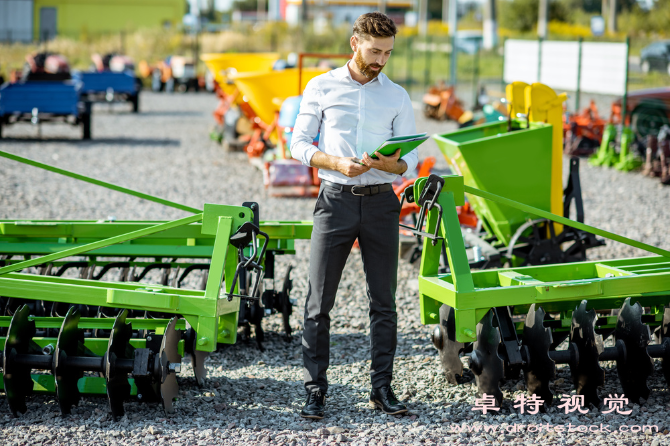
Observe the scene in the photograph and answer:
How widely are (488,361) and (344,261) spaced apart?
2.89 ft

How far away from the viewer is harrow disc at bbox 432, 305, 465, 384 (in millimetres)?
4137

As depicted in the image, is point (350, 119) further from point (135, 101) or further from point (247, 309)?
point (135, 101)

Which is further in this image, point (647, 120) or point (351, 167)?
point (647, 120)

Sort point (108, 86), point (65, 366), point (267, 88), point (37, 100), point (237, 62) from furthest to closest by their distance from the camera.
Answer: point (108, 86) < point (237, 62) < point (37, 100) < point (267, 88) < point (65, 366)

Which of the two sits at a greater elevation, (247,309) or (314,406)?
(247,309)

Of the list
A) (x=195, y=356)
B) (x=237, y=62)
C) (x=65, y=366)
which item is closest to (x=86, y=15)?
(x=237, y=62)

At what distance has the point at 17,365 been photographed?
3.68m

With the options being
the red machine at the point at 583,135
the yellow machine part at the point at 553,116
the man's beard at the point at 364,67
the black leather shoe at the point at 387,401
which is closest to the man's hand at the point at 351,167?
the man's beard at the point at 364,67

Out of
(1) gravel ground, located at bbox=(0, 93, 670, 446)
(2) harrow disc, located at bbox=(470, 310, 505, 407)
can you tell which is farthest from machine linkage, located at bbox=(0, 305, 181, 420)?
(2) harrow disc, located at bbox=(470, 310, 505, 407)

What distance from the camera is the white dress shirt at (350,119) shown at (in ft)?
11.8

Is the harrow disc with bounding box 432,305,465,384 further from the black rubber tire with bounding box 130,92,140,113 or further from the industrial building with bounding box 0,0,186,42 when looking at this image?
the industrial building with bounding box 0,0,186,42

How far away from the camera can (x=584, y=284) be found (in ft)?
12.5

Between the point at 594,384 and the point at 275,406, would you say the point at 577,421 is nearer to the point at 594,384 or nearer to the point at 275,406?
the point at 594,384

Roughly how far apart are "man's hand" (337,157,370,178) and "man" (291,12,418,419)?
4 centimetres
